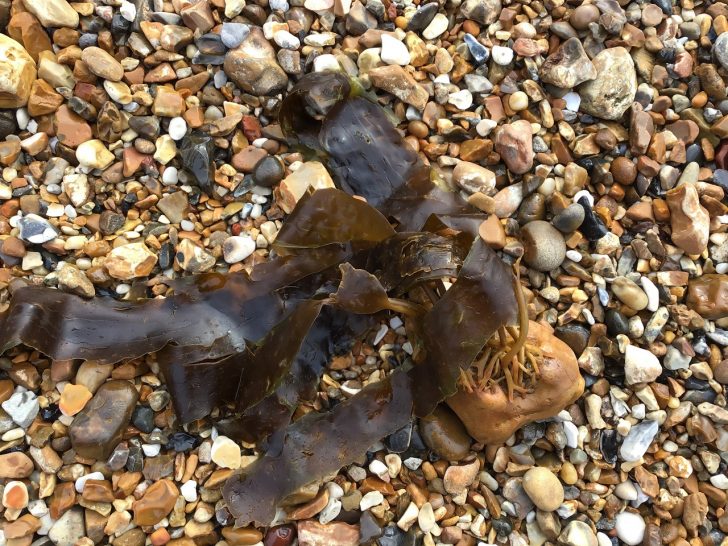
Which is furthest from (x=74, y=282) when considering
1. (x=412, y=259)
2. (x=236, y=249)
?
(x=412, y=259)

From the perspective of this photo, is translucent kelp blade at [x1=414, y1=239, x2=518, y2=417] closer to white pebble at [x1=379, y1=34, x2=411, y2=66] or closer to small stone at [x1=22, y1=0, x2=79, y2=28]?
white pebble at [x1=379, y1=34, x2=411, y2=66]

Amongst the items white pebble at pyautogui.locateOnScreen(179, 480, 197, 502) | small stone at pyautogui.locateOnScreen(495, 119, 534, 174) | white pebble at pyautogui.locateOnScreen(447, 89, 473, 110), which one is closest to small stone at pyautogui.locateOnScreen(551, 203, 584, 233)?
small stone at pyautogui.locateOnScreen(495, 119, 534, 174)

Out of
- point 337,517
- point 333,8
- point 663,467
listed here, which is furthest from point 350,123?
point 663,467

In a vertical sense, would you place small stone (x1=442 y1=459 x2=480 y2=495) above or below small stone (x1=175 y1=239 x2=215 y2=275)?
below

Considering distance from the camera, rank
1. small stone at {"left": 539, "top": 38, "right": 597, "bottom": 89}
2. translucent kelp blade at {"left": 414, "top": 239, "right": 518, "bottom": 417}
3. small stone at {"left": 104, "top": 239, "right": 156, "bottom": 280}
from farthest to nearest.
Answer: small stone at {"left": 539, "top": 38, "right": 597, "bottom": 89} < small stone at {"left": 104, "top": 239, "right": 156, "bottom": 280} < translucent kelp blade at {"left": 414, "top": 239, "right": 518, "bottom": 417}

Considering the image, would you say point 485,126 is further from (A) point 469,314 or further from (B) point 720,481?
(B) point 720,481

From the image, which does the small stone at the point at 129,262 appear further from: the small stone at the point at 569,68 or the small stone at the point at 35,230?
the small stone at the point at 569,68
